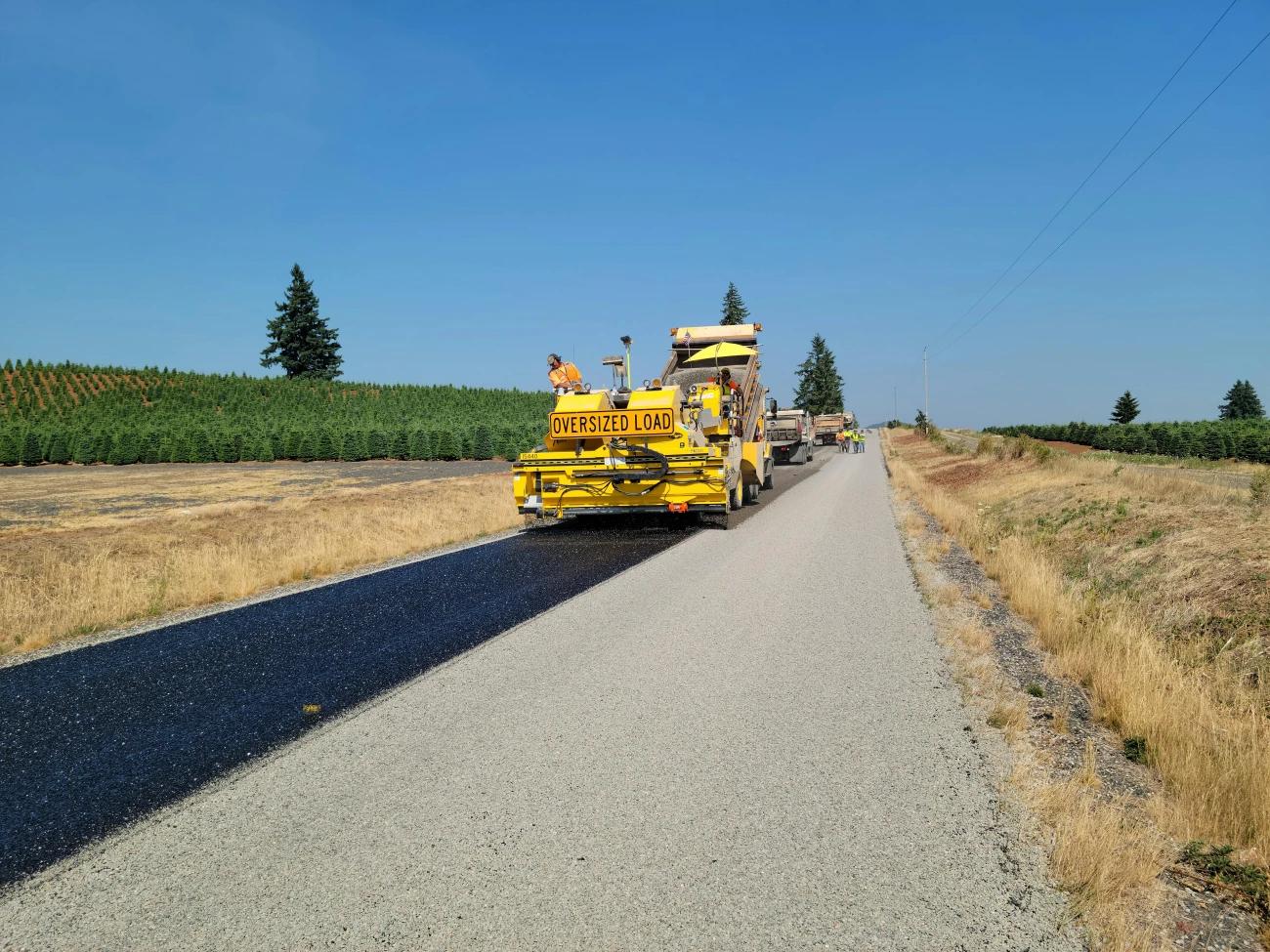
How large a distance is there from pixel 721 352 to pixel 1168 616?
13868 mm

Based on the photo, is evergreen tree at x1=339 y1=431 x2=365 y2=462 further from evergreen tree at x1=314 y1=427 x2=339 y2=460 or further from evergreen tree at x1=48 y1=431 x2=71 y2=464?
evergreen tree at x1=48 y1=431 x2=71 y2=464

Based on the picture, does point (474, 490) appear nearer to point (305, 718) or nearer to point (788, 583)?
point (788, 583)

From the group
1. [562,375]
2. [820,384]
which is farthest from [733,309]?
[562,375]

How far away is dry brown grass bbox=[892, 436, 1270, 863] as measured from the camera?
373cm

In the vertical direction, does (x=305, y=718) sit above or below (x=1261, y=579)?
below

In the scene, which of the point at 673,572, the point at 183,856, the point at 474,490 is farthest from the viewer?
the point at 474,490

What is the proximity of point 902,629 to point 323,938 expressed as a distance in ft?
17.9

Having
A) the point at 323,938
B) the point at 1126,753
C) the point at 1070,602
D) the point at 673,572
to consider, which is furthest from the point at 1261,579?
the point at 323,938

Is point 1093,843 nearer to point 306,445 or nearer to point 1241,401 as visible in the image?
point 306,445

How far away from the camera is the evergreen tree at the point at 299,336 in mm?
87250

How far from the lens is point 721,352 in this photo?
64.8 feet

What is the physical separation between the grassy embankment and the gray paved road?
1.01 meters

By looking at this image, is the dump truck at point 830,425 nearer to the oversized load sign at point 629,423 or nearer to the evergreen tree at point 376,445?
the evergreen tree at point 376,445

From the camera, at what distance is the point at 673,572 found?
971cm
